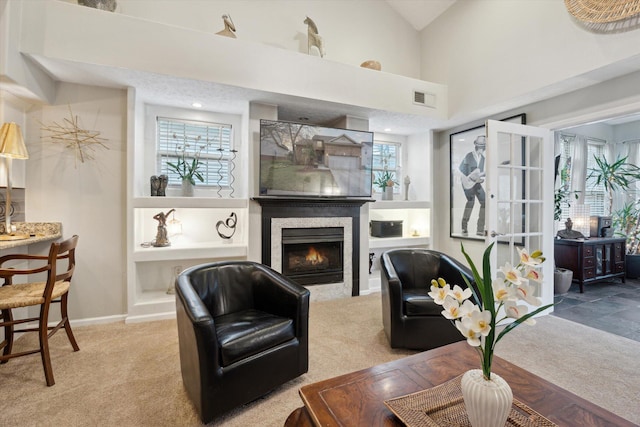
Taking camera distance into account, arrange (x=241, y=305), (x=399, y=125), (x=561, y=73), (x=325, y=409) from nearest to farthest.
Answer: (x=325, y=409) < (x=241, y=305) < (x=561, y=73) < (x=399, y=125)

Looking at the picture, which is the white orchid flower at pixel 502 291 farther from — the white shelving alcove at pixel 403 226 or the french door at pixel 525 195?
the white shelving alcove at pixel 403 226

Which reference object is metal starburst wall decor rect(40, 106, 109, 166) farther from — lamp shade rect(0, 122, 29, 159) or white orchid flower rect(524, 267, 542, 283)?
white orchid flower rect(524, 267, 542, 283)

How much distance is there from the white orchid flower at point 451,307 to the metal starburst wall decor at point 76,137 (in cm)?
350

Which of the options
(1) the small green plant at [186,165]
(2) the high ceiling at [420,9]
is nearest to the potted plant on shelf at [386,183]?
(2) the high ceiling at [420,9]

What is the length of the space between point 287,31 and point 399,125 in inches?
78.4

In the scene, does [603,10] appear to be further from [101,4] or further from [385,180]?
[101,4]

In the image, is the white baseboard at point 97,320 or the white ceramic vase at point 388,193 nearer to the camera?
the white baseboard at point 97,320

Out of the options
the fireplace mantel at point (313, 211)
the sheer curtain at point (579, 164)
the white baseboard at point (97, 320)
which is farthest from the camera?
the sheer curtain at point (579, 164)

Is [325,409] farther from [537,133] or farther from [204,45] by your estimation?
[537,133]

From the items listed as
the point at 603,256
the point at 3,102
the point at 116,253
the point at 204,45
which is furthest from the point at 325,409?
the point at 603,256

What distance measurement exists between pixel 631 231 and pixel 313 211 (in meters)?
5.51


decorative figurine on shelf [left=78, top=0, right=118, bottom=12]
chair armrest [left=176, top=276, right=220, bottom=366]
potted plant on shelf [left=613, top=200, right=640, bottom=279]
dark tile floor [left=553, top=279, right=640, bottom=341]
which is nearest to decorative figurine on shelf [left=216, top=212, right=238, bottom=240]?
chair armrest [left=176, top=276, right=220, bottom=366]

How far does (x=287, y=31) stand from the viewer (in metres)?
3.70

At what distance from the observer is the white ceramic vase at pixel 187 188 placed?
11.9ft
